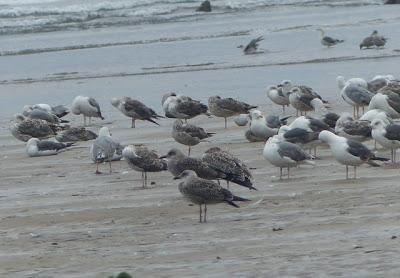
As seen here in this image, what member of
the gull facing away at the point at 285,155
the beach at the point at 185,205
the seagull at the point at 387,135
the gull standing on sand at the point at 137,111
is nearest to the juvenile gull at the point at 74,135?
the beach at the point at 185,205

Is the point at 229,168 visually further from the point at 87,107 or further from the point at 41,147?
the point at 87,107

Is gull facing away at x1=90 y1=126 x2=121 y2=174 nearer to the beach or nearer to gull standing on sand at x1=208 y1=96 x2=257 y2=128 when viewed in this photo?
the beach

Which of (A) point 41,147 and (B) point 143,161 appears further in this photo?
(A) point 41,147

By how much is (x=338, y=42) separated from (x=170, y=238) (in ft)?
66.8

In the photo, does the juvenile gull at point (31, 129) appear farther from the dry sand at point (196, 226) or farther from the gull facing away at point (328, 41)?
the gull facing away at point (328, 41)

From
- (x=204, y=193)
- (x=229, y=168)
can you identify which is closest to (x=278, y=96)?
(x=229, y=168)

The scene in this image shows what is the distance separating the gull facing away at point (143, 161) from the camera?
1255 cm

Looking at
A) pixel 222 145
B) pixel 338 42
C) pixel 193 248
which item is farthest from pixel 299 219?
pixel 338 42

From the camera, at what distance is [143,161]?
41.3ft

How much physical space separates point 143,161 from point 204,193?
2387mm

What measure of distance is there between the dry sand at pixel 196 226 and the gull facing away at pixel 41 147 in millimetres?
1262

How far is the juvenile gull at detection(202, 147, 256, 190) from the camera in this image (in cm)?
1132

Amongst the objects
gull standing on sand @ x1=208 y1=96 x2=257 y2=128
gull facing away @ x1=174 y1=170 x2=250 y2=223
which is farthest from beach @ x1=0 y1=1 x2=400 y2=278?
gull standing on sand @ x1=208 y1=96 x2=257 y2=128

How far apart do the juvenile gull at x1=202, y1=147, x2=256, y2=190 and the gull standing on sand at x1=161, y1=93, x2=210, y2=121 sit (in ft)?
18.5
